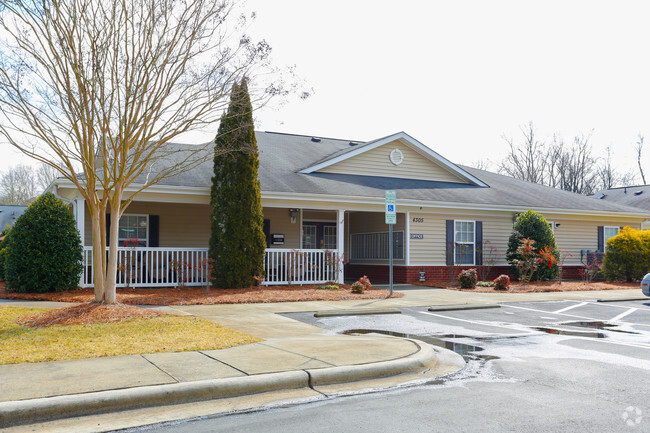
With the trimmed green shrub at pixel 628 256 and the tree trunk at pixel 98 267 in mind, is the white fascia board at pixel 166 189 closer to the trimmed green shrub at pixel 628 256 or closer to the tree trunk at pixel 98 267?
the tree trunk at pixel 98 267

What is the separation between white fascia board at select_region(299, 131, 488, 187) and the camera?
67.8ft

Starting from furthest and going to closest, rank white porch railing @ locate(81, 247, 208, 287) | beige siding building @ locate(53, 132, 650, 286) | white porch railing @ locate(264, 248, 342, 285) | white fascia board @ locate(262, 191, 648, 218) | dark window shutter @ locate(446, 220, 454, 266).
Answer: dark window shutter @ locate(446, 220, 454, 266) → beige siding building @ locate(53, 132, 650, 286) → white fascia board @ locate(262, 191, 648, 218) → white porch railing @ locate(264, 248, 342, 285) → white porch railing @ locate(81, 247, 208, 287)

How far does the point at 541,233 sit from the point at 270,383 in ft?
52.7

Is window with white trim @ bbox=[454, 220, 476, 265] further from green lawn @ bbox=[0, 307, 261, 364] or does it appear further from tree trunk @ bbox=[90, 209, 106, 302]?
tree trunk @ bbox=[90, 209, 106, 302]

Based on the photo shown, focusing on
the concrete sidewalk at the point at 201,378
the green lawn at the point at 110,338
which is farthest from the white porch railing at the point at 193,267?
the concrete sidewalk at the point at 201,378

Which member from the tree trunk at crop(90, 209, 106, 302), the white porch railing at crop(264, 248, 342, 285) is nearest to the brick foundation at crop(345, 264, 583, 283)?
the white porch railing at crop(264, 248, 342, 285)

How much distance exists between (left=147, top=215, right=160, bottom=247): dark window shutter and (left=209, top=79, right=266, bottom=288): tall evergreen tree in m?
3.32

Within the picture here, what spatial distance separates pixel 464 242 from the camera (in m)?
20.3

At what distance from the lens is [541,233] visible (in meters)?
19.6

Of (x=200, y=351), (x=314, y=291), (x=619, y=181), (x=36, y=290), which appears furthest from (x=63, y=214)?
(x=619, y=181)

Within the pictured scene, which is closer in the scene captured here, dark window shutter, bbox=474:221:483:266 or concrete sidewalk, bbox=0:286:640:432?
concrete sidewalk, bbox=0:286:640:432

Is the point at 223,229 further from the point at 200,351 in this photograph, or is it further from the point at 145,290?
the point at 200,351

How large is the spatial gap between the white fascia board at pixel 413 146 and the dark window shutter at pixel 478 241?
3355mm

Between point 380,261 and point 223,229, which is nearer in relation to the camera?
point 223,229
